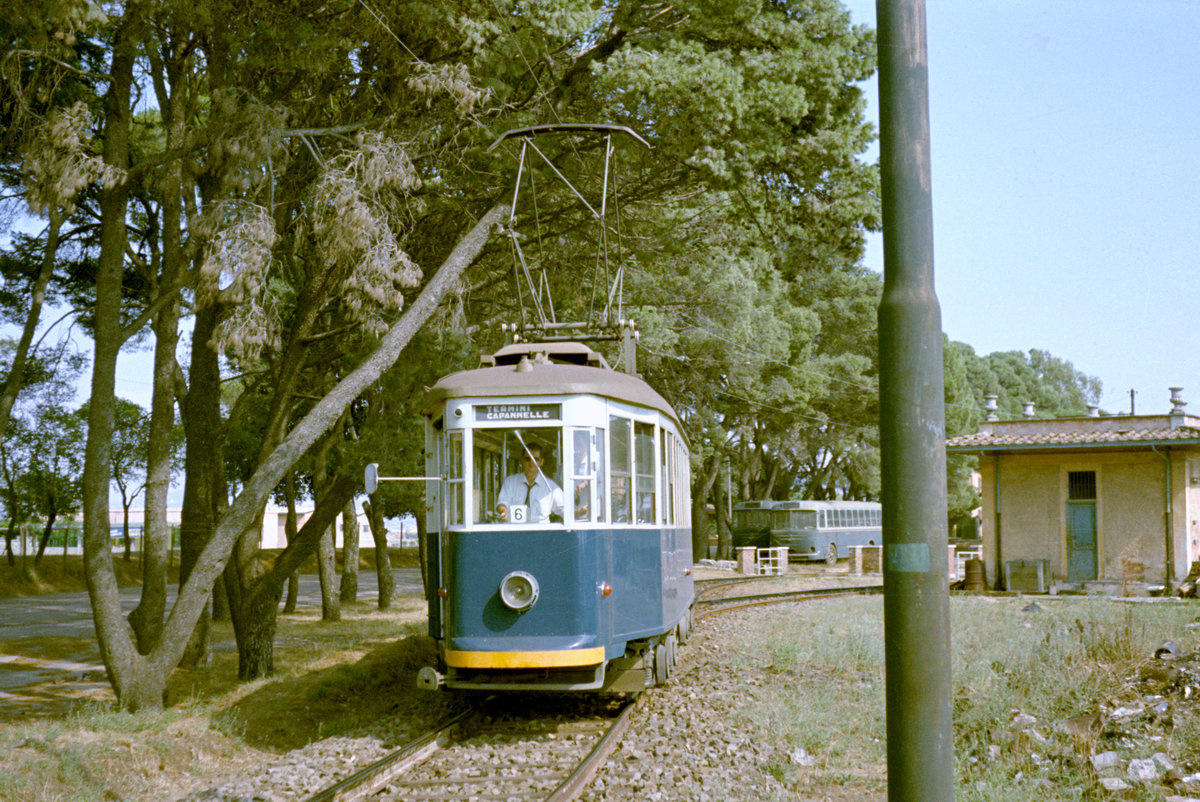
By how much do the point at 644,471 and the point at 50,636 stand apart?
48.2 ft

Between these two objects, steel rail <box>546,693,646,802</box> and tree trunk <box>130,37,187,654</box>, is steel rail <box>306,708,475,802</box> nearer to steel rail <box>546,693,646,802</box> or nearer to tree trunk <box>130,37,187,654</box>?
steel rail <box>546,693,646,802</box>

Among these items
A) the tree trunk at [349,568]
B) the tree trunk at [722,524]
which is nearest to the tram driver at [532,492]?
the tree trunk at [349,568]

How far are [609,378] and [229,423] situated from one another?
862 centimetres

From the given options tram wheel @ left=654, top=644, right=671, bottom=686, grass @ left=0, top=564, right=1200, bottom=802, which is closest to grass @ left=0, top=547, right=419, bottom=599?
grass @ left=0, top=564, right=1200, bottom=802

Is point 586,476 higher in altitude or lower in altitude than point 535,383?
lower

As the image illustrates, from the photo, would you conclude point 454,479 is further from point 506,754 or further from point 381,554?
point 381,554

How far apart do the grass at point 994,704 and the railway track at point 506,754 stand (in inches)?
54.0

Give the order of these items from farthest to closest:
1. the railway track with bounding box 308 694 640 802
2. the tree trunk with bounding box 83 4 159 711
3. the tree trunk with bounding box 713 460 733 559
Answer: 1. the tree trunk with bounding box 713 460 733 559
2. the tree trunk with bounding box 83 4 159 711
3. the railway track with bounding box 308 694 640 802

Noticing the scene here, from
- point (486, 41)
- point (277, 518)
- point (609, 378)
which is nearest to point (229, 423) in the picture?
point (486, 41)

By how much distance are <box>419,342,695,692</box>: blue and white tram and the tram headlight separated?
1 cm

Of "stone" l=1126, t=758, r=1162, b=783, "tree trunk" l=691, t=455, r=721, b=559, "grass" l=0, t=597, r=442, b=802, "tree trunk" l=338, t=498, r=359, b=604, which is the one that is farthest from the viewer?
"tree trunk" l=691, t=455, r=721, b=559

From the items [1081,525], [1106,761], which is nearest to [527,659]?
[1106,761]

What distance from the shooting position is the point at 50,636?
19516mm

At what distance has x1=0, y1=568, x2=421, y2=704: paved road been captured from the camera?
15.0 meters
